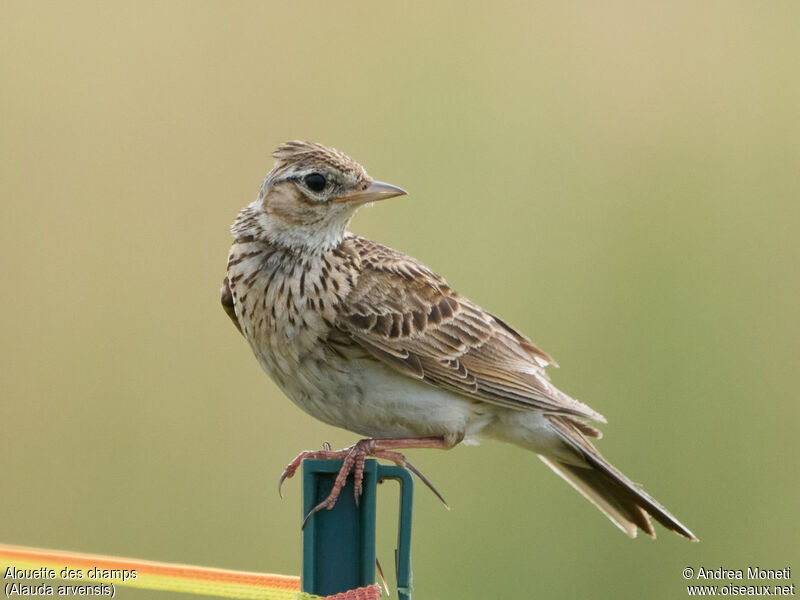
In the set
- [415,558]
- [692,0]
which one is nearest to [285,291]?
[415,558]

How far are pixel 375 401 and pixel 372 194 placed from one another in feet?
2.92

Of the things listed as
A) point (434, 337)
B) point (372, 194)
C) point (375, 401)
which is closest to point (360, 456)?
point (375, 401)

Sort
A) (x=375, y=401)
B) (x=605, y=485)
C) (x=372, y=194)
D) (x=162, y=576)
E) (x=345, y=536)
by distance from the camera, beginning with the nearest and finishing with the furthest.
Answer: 1. (x=162, y=576)
2. (x=345, y=536)
3. (x=375, y=401)
4. (x=372, y=194)
5. (x=605, y=485)

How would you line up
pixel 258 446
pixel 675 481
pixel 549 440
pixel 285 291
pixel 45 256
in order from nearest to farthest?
pixel 285 291 < pixel 549 440 < pixel 675 481 < pixel 258 446 < pixel 45 256

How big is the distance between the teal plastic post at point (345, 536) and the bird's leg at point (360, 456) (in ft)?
0.11

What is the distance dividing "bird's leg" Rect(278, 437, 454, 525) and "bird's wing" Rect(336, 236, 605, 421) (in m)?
0.30

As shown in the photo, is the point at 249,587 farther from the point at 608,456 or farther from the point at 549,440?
the point at 608,456

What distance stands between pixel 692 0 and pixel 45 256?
5571mm

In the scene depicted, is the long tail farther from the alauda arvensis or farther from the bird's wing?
the bird's wing

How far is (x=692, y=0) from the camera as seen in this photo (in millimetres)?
10109

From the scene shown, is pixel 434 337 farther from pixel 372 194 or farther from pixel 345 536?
pixel 345 536

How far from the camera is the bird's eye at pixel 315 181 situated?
530 centimetres

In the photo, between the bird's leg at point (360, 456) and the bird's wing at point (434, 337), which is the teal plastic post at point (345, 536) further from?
the bird's wing at point (434, 337)

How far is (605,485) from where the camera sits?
569 centimetres
